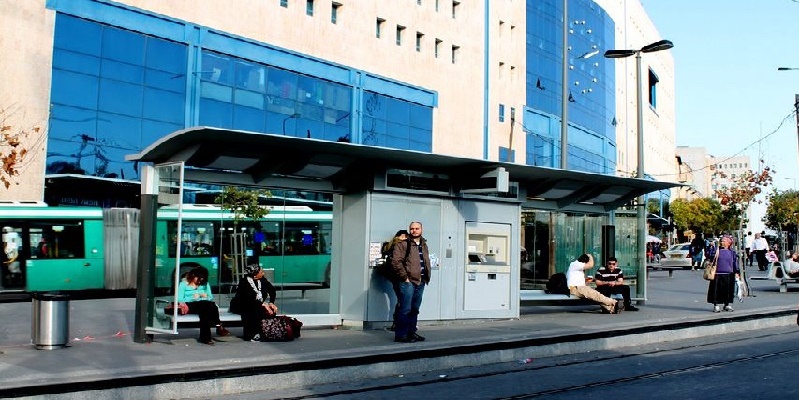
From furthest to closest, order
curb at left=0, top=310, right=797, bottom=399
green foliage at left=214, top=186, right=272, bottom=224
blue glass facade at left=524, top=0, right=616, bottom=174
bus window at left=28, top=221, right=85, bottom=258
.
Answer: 1. blue glass facade at left=524, top=0, right=616, bottom=174
2. bus window at left=28, top=221, right=85, bottom=258
3. green foliage at left=214, top=186, right=272, bottom=224
4. curb at left=0, top=310, right=797, bottom=399

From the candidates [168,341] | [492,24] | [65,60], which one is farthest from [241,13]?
Answer: [168,341]

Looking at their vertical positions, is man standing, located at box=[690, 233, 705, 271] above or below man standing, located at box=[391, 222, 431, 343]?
above

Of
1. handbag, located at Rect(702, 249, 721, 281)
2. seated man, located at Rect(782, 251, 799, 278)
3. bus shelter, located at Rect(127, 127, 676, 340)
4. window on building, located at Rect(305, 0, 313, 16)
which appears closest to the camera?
bus shelter, located at Rect(127, 127, 676, 340)

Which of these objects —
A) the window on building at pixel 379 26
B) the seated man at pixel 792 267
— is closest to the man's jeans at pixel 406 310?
the seated man at pixel 792 267

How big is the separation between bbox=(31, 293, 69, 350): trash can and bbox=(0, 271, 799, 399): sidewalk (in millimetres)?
211

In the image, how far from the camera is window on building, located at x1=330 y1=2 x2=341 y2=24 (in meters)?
48.5

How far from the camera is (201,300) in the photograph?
45.0 ft

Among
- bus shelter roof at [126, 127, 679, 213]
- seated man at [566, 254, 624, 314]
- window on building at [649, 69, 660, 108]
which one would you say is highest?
window on building at [649, 69, 660, 108]

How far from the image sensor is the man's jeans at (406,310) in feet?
45.8

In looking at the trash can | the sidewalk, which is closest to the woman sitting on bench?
the sidewalk

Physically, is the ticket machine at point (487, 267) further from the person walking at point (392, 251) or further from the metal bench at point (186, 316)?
the metal bench at point (186, 316)

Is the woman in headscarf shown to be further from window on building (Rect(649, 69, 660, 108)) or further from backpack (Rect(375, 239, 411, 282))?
window on building (Rect(649, 69, 660, 108))

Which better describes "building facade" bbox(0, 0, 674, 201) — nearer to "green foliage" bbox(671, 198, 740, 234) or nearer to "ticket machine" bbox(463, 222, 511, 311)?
"ticket machine" bbox(463, 222, 511, 311)

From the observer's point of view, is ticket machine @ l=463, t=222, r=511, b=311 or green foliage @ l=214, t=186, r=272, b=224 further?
ticket machine @ l=463, t=222, r=511, b=311
